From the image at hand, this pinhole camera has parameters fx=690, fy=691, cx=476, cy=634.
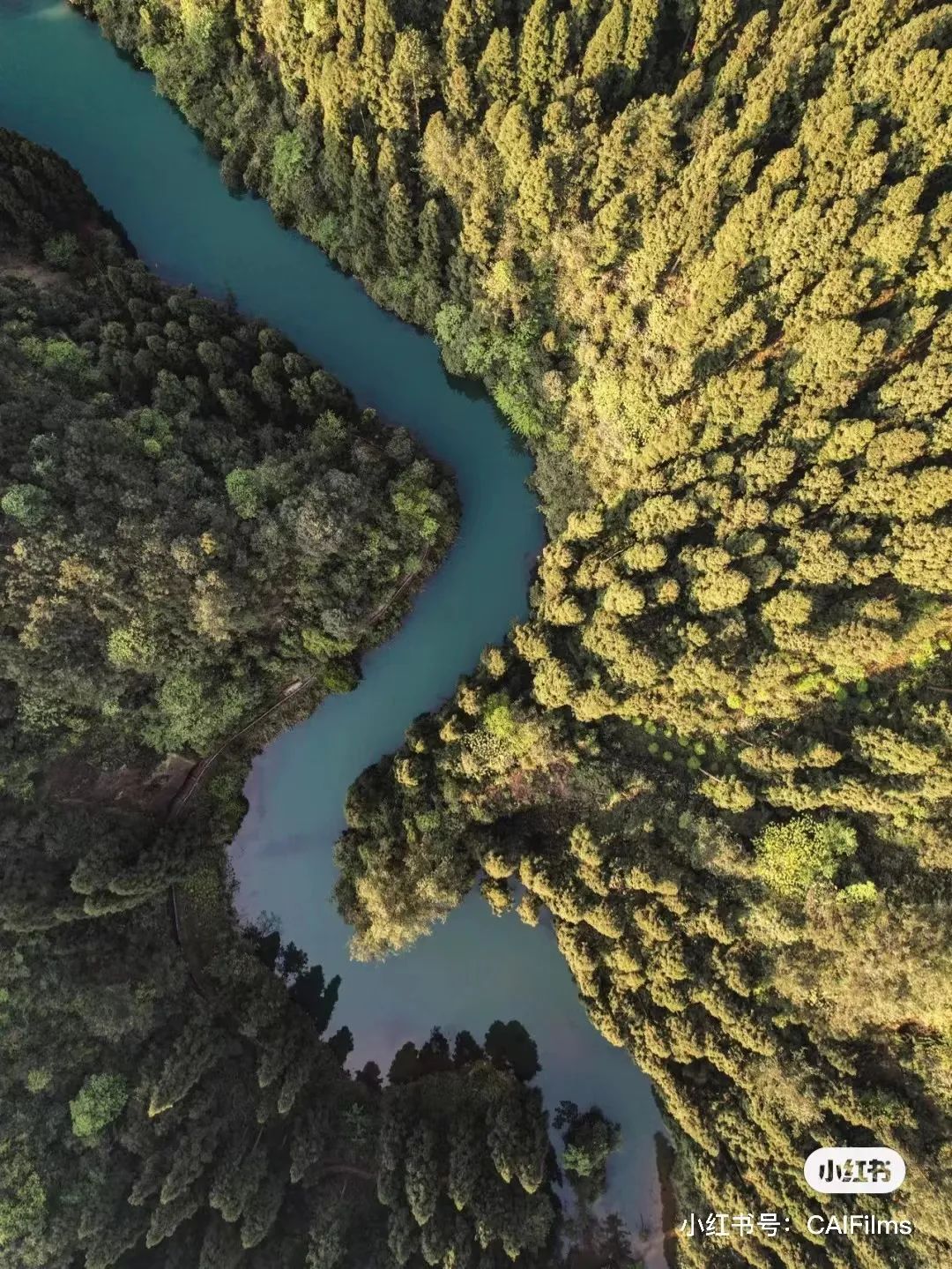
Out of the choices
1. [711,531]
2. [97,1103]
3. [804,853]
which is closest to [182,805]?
[97,1103]

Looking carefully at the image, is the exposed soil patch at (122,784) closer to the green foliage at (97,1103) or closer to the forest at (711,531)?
the forest at (711,531)

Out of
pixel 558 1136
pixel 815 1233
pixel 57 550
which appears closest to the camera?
pixel 57 550

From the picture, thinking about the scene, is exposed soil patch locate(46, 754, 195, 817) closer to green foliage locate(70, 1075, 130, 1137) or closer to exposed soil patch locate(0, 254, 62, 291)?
green foliage locate(70, 1075, 130, 1137)

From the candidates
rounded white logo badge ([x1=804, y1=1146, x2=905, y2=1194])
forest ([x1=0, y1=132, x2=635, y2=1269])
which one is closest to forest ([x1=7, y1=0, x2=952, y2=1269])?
rounded white logo badge ([x1=804, y1=1146, x2=905, y2=1194])

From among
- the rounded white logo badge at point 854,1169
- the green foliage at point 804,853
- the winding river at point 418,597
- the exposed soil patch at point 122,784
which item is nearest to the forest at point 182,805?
the exposed soil patch at point 122,784

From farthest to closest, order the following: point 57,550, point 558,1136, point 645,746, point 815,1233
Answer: point 558,1136
point 645,746
point 815,1233
point 57,550

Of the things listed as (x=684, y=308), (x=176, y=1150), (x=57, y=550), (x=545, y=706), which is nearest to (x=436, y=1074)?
(x=176, y=1150)

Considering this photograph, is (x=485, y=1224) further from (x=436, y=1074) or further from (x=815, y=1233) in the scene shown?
(x=815, y=1233)
